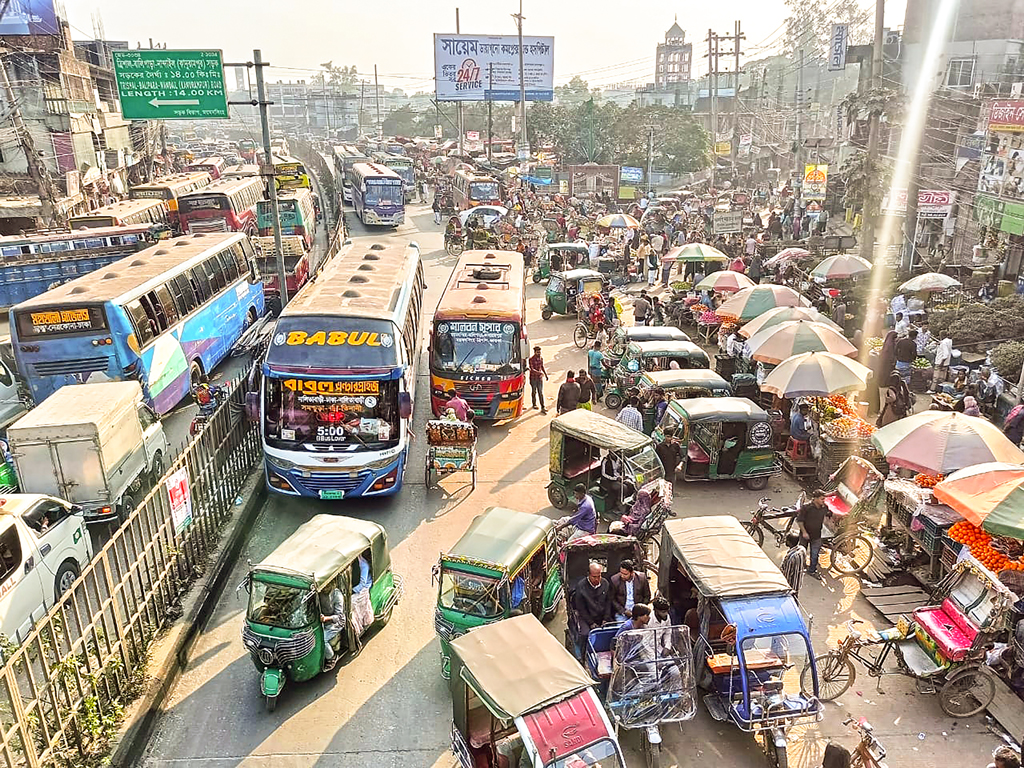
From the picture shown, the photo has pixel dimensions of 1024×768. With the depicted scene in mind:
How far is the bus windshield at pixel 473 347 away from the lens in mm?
15203

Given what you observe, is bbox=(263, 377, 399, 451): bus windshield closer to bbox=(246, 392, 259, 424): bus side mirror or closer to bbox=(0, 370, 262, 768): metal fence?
bbox=(246, 392, 259, 424): bus side mirror

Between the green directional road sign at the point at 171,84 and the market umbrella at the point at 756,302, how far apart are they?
12763 mm

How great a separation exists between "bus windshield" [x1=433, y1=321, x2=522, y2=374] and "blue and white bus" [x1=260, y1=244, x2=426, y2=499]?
2.90 m

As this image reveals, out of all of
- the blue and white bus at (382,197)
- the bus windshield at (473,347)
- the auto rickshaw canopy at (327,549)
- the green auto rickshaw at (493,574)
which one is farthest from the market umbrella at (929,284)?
the blue and white bus at (382,197)

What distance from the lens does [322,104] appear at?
169 m

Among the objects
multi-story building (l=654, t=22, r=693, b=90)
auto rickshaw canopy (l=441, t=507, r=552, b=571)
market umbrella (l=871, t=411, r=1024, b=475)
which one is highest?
multi-story building (l=654, t=22, r=693, b=90)

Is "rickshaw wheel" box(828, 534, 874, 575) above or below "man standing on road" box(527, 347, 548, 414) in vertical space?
below

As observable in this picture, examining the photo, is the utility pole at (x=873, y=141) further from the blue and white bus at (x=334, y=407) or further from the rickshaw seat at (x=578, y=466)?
the blue and white bus at (x=334, y=407)

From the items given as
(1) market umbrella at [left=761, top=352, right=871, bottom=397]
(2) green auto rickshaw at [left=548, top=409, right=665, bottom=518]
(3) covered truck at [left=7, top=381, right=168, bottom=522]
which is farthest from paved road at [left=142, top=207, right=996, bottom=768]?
(1) market umbrella at [left=761, top=352, right=871, bottom=397]

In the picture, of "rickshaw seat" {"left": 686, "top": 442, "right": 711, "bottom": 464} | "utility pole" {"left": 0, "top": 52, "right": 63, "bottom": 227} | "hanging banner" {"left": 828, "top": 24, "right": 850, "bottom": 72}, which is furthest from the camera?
"hanging banner" {"left": 828, "top": 24, "right": 850, "bottom": 72}

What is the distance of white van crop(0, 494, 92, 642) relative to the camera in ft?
26.4

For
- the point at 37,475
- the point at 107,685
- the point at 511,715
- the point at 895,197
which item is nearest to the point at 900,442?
the point at 511,715

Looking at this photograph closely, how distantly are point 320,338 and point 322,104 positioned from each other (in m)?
172

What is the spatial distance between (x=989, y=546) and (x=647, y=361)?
26.5 feet
